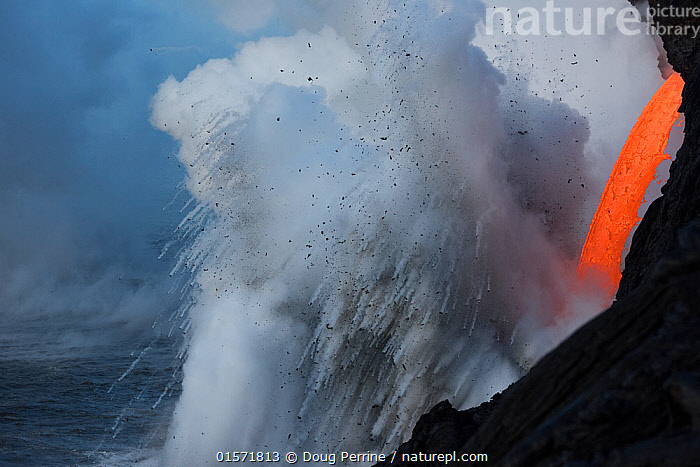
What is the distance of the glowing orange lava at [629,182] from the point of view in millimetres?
16859

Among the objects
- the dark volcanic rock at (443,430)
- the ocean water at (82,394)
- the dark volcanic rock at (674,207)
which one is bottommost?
the dark volcanic rock at (443,430)

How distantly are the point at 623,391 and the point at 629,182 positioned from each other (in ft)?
53.9

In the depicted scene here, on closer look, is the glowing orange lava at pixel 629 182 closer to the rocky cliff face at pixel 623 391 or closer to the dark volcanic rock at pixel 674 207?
the dark volcanic rock at pixel 674 207

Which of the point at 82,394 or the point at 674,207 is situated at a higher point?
the point at 82,394

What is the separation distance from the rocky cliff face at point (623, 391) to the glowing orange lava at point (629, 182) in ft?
49.7

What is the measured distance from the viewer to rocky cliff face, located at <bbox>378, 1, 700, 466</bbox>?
3178 millimetres

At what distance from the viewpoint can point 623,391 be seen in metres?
3.45

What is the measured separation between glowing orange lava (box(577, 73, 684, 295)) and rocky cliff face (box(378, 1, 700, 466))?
15.2m

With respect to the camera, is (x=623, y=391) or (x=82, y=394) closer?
(x=623, y=391)

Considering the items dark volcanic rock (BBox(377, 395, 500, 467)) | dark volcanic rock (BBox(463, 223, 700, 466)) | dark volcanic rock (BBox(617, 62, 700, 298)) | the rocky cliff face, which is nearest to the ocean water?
dark volcanic rock (BBox(377, 395, 500, 467))

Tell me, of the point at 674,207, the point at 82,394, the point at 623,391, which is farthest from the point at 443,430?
the point at 82,394

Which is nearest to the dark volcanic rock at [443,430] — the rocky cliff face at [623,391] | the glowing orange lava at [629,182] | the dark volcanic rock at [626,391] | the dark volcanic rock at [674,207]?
the rocky cliff face at [623,391]

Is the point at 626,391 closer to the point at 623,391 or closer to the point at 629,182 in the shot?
the point at 623,391

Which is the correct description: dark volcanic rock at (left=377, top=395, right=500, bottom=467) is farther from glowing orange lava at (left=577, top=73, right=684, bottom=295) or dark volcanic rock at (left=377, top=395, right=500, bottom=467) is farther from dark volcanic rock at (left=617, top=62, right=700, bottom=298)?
glowing orange lava at (left=577, top=73, right=684, bottom=295)
